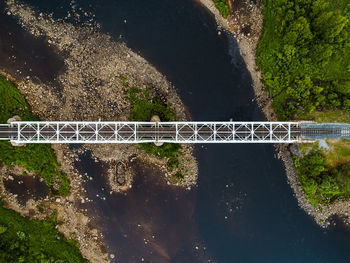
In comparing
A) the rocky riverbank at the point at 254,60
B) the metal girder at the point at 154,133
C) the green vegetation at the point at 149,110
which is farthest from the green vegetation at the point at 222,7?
the metal girder at the point at 154,133

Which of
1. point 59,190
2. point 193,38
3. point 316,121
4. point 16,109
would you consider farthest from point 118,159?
point 316,121

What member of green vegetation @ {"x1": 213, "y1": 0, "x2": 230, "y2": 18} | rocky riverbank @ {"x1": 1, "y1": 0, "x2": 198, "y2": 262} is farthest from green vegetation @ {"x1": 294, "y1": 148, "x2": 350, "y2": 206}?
green vegetation @ {"x1": 213, "y1": 0, "x2": 230, "y2": 18}

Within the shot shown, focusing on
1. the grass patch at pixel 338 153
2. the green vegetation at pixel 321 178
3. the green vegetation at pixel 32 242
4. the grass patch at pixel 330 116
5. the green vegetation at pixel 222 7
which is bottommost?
the green vegetation at pixel 32 242

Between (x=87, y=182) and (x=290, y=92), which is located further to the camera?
(x=87, y=182)

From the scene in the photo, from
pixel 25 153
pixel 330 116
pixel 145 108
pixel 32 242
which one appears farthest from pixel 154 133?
pixel 32 242

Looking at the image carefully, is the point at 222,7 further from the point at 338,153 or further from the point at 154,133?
the point at 338,153

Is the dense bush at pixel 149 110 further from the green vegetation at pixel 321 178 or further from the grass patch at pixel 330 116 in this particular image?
the grass patch at pixel 330 116

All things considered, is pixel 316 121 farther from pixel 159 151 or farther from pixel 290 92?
pixel 159 151
